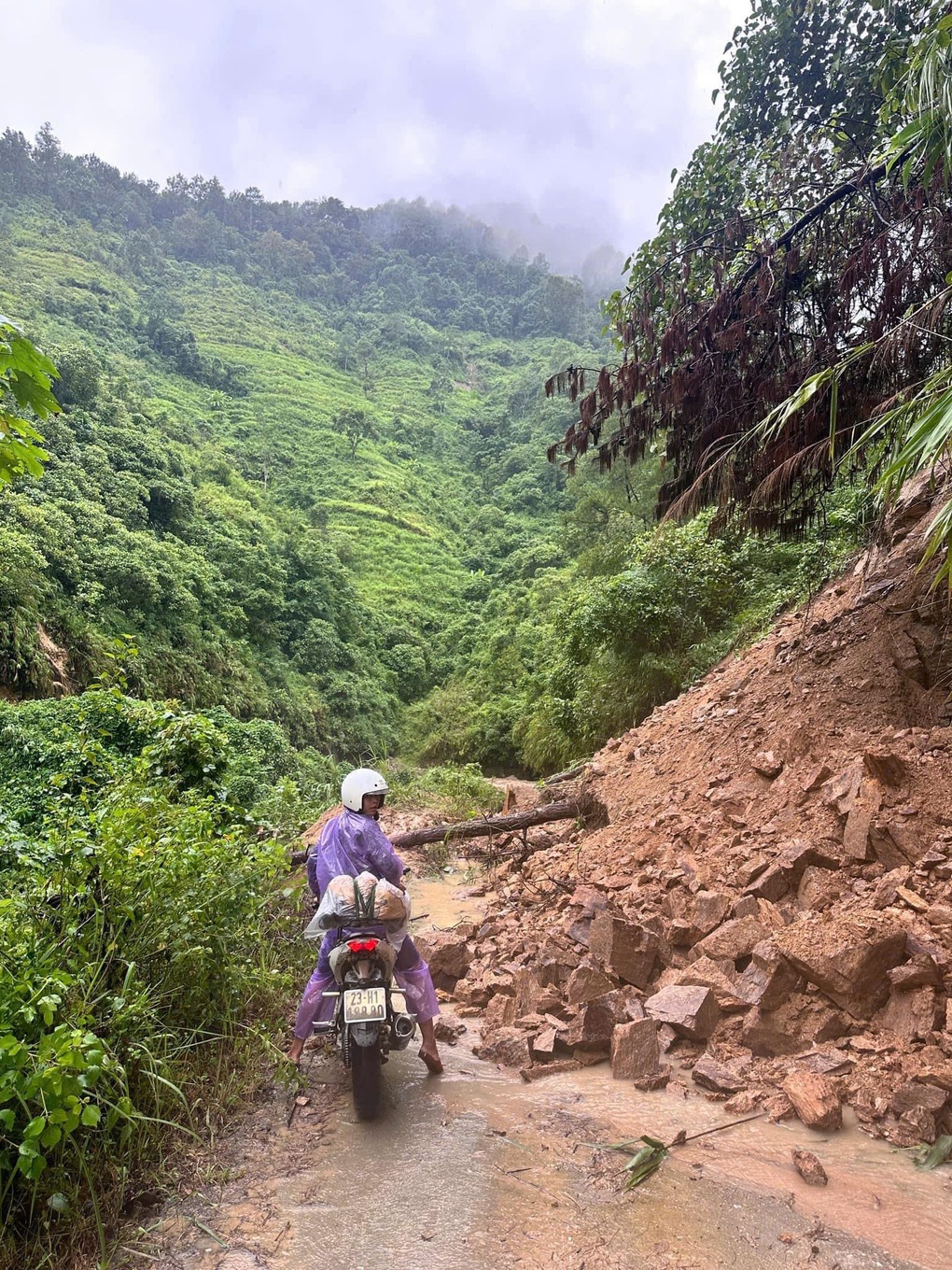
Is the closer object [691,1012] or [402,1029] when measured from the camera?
[402,1029]

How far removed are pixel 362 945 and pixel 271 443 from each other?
162 ft

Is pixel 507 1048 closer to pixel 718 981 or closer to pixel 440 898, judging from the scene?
pixel 718 981

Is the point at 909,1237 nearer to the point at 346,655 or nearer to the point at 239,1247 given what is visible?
the point at 239,1247

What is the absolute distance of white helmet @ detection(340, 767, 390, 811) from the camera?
12.7 feet

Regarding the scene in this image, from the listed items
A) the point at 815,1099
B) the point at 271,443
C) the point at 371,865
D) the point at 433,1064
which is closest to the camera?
the point at 815,1099

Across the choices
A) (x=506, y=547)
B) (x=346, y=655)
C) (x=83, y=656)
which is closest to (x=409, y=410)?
(x=506, y=547)

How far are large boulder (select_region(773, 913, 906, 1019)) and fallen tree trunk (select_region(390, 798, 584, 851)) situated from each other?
167 inches

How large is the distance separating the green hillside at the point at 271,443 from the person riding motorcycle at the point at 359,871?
7835mm

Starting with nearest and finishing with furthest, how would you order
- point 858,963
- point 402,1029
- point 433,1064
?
point 858,963 < point 402,1029 < point 433,1064

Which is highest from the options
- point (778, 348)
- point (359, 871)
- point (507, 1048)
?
point (778, 348)

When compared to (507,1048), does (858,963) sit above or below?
above

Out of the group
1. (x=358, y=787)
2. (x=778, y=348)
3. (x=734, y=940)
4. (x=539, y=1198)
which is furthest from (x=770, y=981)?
(x=778, y=348)

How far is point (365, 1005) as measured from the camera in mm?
3229

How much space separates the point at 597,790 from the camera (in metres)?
7.75
